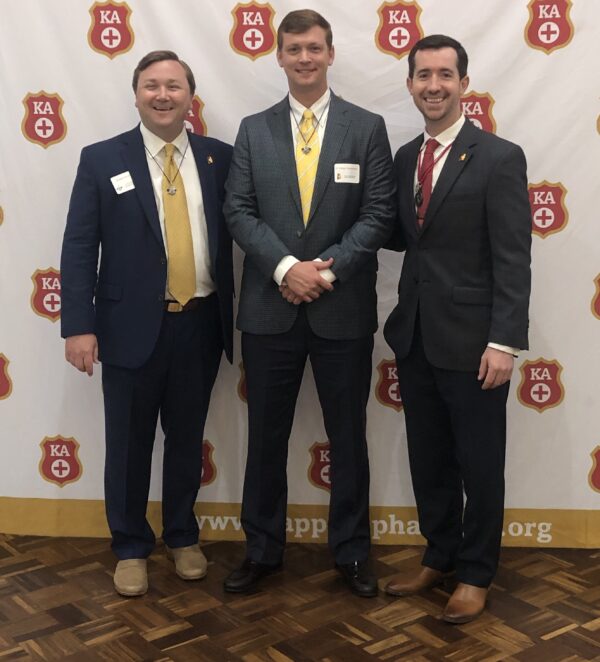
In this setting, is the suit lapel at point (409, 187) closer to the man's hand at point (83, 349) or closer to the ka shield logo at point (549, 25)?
the ka shield logo at point (549, 25)

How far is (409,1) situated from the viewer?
3.09 meters

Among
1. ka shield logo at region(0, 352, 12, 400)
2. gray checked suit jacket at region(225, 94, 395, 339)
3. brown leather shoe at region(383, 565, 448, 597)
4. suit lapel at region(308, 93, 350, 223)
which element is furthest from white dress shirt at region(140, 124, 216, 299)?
brown leather shoe at region(383, 565, 448, 597)

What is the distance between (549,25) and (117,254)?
165 cm

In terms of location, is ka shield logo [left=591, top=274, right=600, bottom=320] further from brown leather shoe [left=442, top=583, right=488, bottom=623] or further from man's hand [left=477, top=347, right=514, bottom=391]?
brown leather shoe [left=442, top=583, right=488, bottom=623]

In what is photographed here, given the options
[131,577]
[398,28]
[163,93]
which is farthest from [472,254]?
[131,577]

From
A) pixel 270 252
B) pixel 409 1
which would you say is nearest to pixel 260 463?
pixel 270 252

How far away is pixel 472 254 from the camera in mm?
2609

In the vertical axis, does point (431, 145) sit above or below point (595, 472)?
above

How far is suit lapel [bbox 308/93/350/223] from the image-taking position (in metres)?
2.77

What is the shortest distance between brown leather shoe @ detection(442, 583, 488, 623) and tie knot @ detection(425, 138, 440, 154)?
1332mm

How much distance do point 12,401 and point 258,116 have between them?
1.45 metres

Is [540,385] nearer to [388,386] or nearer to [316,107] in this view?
[388,386]

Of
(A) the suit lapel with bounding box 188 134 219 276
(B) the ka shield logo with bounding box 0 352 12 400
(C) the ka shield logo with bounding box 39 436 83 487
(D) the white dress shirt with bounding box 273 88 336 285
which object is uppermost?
(D) the white dress shirt with bounding box 273 88 336 285

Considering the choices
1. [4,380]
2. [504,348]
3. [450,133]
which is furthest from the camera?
[4,380]
